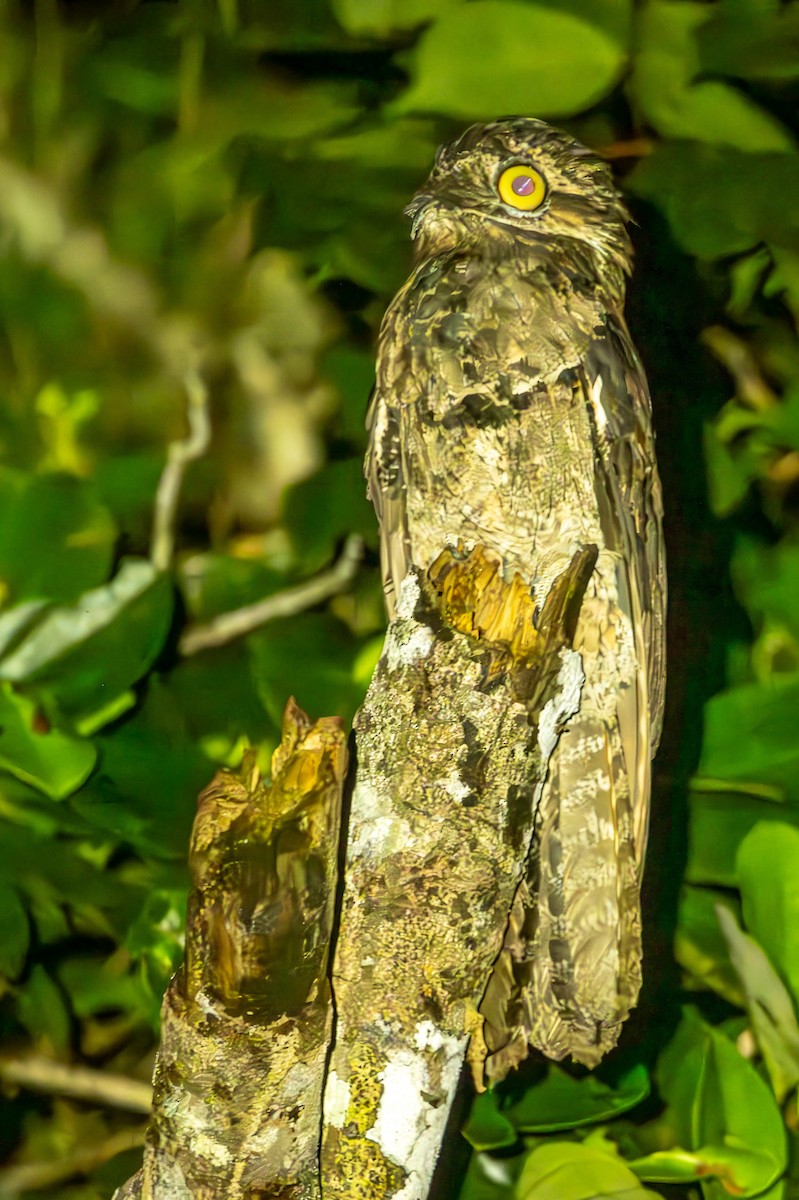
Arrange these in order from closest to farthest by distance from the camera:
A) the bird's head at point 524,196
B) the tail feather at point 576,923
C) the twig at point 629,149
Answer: the tail feather at point 576,923 < the bird's head at point 524,196 < the twig at point 629,149

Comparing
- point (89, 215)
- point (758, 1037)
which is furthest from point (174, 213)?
point (758, 1037)

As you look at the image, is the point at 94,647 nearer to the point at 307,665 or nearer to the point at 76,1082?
the point at 307,665

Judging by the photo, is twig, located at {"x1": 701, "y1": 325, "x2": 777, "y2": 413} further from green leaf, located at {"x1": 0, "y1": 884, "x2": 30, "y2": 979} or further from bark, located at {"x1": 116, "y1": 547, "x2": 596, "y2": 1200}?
green leaf, located at {"x1": 0, "y1": 884, "x2": 30, "y2": 979}

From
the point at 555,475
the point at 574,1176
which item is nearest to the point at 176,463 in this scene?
the point at 555,475

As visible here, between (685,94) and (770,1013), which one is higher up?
(685,94)

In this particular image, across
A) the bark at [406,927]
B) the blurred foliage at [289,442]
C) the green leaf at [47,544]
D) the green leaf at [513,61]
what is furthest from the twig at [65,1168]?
the green leaf at [513,61]

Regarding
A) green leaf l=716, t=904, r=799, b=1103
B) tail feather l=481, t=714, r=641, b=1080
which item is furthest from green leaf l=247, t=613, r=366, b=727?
green leaf l=716, t=904, r=799, b=1103

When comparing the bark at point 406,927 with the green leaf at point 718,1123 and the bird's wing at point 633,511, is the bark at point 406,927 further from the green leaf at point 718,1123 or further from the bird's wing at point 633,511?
the green leaf at point 718,1123
